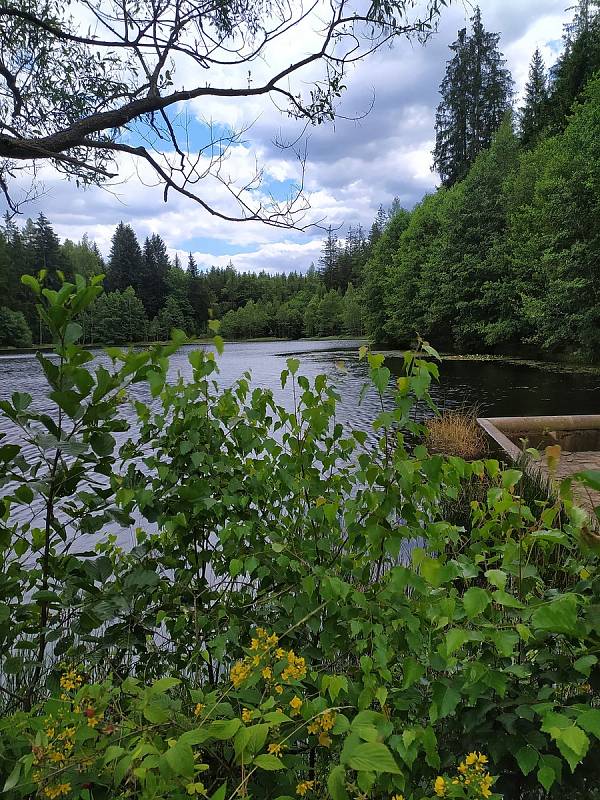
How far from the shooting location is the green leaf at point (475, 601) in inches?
34.7

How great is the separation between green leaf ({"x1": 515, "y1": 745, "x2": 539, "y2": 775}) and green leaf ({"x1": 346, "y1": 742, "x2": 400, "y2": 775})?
32cm

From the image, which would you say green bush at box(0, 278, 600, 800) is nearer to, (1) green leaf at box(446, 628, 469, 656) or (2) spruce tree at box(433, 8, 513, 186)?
(1) green leaf at box(446, 628, 469, 656)

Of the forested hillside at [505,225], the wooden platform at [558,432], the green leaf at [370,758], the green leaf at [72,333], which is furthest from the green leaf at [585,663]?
the forested hillside at [505,225]

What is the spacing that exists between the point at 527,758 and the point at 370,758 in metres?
0.37

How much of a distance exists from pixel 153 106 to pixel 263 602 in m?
2.53

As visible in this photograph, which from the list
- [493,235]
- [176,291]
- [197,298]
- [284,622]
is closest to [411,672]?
[284,622]

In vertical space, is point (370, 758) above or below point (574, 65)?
below

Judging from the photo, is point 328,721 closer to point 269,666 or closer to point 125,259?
point 269,666

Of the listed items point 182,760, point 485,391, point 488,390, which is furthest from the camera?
point 488,390

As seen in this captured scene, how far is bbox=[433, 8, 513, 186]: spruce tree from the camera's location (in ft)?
153

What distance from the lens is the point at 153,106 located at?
8.46ft

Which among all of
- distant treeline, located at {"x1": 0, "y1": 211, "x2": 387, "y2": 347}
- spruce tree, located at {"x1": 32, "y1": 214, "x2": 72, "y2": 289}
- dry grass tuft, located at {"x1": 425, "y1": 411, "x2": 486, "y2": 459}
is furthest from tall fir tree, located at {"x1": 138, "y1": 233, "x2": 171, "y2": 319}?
dry grass tuft, located at {"x1": 425, "y1": 411, "x2": 486, "y2": 459}

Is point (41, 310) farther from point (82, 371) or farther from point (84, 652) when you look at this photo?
point (84, 652)

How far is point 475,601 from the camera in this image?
0.91 m
